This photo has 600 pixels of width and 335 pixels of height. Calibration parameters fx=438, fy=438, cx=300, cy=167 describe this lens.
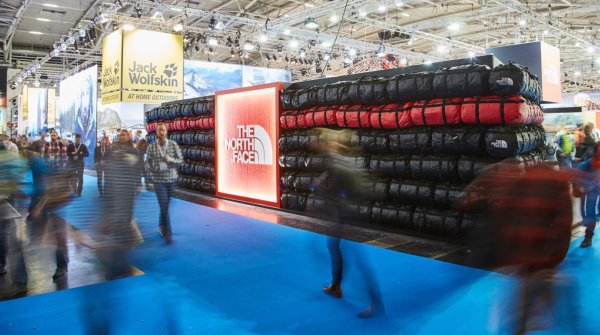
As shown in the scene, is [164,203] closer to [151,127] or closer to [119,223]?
[119,223]

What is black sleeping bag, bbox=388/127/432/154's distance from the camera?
6.03 meters

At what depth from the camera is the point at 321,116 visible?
24.5 ft

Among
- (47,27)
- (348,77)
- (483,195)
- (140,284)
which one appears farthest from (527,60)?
(47,27)

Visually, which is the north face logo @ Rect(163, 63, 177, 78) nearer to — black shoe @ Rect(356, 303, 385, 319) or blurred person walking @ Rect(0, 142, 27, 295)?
blurred person walking @ Rect(0, 142, 27, 295)

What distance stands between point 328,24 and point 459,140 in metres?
14.2

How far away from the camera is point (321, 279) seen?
14.6 feet

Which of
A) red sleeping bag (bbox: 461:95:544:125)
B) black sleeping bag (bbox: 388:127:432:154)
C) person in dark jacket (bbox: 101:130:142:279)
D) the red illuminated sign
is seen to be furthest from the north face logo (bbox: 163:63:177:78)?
red sleeping bag (bbox: 461:95:544:125)

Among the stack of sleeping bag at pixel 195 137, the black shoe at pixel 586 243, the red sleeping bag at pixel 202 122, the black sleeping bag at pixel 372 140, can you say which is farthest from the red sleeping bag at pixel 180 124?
the black shoe at pixel 586 243

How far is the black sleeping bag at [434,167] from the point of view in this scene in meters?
5.74

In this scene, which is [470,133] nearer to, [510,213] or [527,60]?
[510,213]

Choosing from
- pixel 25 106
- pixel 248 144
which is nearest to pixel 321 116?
pixel 248 144

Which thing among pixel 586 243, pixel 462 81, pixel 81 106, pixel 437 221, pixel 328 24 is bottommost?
pixel 586 243

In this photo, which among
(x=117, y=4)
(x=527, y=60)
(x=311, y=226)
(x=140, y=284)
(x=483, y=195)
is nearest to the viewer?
(x=483, y=195)

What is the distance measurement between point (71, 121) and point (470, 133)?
17.5m
